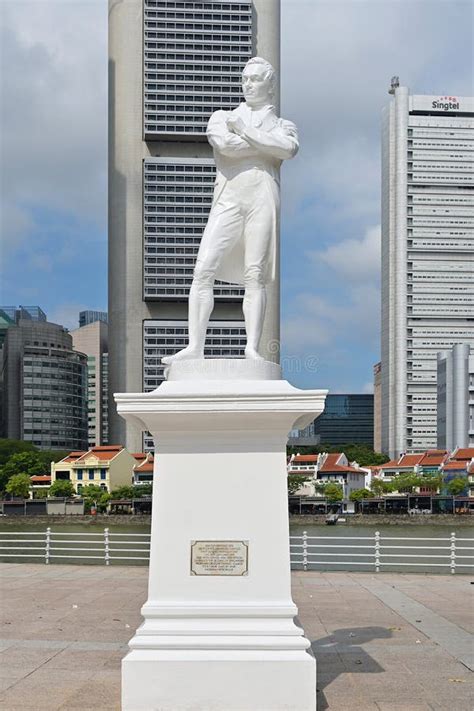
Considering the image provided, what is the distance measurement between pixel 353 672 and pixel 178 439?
2629mm

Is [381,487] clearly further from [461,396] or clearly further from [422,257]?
[422,257]

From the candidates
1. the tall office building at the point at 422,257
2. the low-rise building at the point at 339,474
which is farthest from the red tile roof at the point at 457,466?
the tall office building at the point at 422,257

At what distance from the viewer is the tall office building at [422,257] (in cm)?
11012

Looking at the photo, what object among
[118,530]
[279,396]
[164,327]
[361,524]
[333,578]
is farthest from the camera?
[164,327]

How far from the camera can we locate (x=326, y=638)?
922 cm

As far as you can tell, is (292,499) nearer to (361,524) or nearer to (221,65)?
(361,524)

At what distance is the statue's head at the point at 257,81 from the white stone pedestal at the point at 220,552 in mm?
2203

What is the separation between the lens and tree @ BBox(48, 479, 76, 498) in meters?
71.4

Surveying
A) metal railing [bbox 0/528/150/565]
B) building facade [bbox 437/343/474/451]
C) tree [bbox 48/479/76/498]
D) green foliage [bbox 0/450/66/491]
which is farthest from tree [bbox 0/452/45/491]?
building facade [bbox 437/343/474/451]

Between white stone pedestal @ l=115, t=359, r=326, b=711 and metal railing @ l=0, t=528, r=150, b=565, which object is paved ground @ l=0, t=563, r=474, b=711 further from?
metal railing @ l=0, t=528, r=150, b=565

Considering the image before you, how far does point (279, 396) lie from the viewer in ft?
20.8

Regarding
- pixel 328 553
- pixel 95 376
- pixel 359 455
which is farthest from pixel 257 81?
pixel 95 376

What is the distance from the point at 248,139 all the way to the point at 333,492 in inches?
2675

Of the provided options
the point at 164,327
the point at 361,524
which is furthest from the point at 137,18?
the point at 361,524
